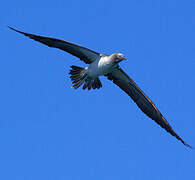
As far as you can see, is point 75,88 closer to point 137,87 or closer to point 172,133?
point 137,87

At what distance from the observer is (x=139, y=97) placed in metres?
16.8

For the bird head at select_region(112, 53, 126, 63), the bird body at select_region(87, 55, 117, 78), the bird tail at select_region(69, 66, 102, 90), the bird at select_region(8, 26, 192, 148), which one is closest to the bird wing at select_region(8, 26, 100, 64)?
the bird at select_region(8, 26, 192, 148)

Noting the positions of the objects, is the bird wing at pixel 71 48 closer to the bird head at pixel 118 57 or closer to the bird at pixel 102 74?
the bird at pixel 102 74

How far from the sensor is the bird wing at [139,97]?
53.7ft

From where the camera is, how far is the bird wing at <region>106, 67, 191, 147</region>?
16.4 meters

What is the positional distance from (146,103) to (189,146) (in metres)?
2.43

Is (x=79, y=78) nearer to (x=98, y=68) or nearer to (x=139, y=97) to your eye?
(x=98, y=68)

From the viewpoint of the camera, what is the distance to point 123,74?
16.1m

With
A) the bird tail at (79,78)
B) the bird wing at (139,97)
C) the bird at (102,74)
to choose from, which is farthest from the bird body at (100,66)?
the bird wing at (139,97)

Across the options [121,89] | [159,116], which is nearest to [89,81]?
[121,89]

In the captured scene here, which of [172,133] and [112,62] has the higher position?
[112,62]

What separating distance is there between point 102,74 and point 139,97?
8.04 feet

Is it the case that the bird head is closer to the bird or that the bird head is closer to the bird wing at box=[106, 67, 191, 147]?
the bird

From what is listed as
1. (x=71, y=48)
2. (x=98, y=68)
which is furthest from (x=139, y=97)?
(x=71, y=48)
